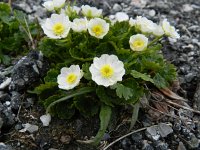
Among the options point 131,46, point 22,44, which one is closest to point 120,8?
point 22,44

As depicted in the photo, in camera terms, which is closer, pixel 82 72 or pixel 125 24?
pixel 82 72

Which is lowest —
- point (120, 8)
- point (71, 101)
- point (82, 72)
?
point (120, 8)

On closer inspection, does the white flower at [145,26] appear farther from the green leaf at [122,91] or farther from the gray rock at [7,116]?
the gray rock at [7,116]

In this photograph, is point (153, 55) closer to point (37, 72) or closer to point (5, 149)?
point (37, 72)

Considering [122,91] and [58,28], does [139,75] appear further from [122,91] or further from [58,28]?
[58,28]

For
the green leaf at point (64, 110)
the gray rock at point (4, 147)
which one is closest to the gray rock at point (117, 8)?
the green leaf at point (64, 110)

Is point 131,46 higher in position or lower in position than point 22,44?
higher
